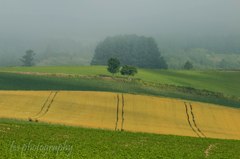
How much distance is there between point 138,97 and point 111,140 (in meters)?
38.3

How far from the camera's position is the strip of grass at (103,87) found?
312ft

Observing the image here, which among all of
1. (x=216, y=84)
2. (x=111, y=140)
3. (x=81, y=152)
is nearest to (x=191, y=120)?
(x=111, y=140)

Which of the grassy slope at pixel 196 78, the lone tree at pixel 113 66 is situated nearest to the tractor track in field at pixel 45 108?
the grassy slope at pixel 196 78

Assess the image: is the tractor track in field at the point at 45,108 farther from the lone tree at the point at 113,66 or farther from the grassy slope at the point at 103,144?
the lone tree at the point at 113,66

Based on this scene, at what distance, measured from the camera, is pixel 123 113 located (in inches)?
2916

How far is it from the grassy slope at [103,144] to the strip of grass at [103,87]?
135ft

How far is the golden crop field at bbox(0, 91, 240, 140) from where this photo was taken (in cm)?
6512

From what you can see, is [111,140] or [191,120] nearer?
[111,140]

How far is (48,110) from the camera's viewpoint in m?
69.6

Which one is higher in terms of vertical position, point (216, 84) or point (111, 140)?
point (111, 140)

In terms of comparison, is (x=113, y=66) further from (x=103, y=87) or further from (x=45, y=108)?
(x=45, y=108)

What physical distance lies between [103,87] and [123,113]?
30.7 meters

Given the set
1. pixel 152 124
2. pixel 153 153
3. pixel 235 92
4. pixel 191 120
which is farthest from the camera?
pixel 235 92

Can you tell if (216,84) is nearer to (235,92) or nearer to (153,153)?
(235,92)
